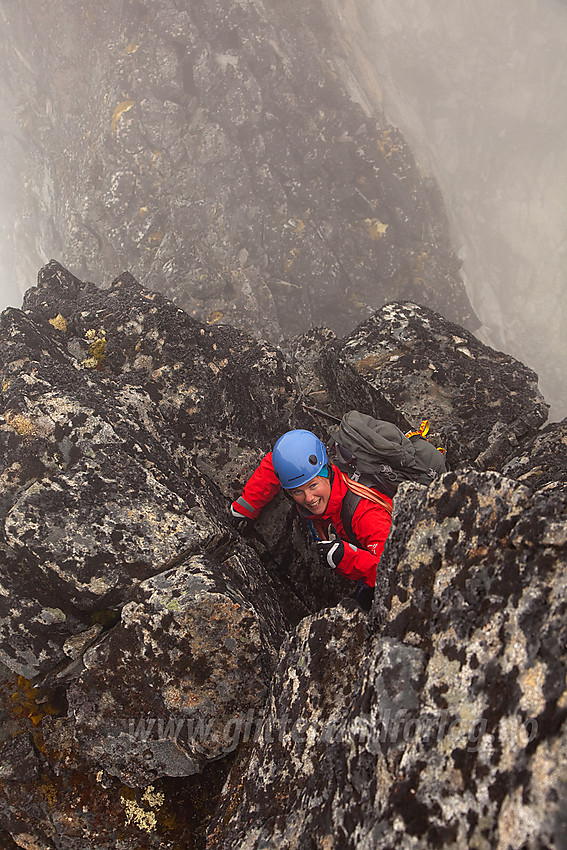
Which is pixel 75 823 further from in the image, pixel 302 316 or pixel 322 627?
pixel 302 316

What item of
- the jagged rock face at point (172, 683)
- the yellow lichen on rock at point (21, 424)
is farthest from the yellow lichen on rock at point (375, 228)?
the jagged rock face at point (172, 683)

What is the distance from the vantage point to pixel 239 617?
761 cm

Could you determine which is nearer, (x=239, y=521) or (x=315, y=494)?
(x=315, y=494)

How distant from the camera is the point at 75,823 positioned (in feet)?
23.2

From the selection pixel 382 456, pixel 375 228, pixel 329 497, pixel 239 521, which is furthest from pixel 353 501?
pixel 375 228

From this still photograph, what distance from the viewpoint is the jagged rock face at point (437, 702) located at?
13.0 feet

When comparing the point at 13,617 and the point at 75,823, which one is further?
the point at 13,617

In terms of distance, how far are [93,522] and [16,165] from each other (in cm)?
6285

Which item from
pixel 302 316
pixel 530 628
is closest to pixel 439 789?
pixel 530 628

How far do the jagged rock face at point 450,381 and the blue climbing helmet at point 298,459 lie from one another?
4.83 metres

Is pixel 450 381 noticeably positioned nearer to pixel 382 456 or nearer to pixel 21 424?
pixel 382 456

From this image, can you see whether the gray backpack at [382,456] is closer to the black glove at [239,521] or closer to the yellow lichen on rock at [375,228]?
the black glove at [239,521]

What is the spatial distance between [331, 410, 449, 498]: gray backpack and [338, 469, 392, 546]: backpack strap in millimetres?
442

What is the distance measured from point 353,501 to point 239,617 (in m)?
2.73
